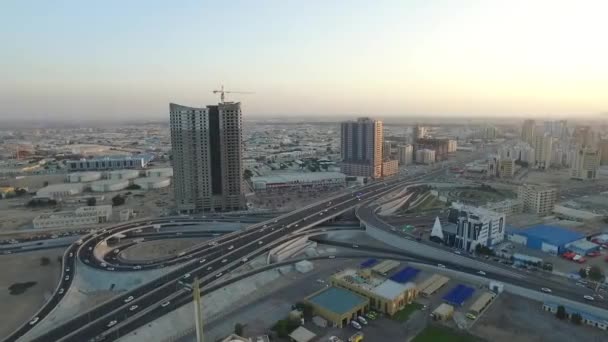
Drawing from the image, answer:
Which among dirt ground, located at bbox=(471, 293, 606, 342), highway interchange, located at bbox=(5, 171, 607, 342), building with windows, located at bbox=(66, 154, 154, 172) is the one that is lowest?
dirt ground, located at bbox=(471, 293, 606, 342)

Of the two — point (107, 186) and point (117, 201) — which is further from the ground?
point (107, 186)

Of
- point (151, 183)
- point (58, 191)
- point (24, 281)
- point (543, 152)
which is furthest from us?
point (543, 152)

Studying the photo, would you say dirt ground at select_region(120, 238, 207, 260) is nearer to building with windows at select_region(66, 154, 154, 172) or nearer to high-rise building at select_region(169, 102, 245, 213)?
high-rise building at select_region(169, 102, 245, 213)

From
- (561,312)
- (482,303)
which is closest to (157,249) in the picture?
(482,303)

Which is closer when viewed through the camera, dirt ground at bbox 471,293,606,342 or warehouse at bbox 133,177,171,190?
dirt ground at bbox 471,293,606,342

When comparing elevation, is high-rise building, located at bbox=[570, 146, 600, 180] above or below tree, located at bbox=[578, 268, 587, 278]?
above

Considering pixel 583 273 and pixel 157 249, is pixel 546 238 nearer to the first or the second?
pixel 583 273

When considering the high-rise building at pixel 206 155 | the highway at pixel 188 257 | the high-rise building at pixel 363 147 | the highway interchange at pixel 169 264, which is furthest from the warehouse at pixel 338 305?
the high-rise building at pixel 363 147

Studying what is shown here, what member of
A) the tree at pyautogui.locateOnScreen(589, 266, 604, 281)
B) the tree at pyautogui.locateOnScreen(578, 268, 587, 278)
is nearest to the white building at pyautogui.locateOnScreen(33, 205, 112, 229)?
the tree at pyautogui.locateOnScreen(578, 268, 587, 278)
